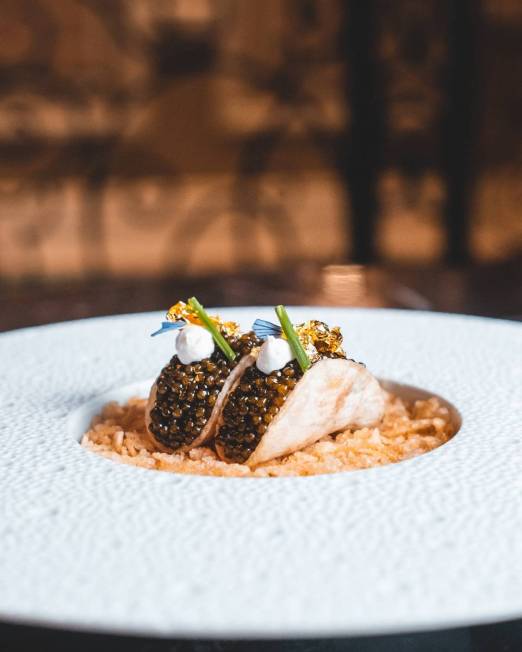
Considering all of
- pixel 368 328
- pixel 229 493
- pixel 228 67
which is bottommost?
pixel 368 328

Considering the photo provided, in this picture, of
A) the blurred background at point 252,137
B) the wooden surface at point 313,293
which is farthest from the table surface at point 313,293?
the blurred background at point 252,137

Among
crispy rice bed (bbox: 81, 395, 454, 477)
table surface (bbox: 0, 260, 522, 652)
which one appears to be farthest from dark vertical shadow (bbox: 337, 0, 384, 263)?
crispy rice bed (bbox: 81, 395, 454, 477)

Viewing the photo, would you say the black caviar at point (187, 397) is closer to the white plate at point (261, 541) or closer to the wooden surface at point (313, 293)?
the white plate at point (261, 541)

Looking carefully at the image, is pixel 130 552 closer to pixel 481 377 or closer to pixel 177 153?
pixel 481 377

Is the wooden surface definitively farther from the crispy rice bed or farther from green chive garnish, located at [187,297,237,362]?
green chive garnish, located at [187,297,237,362]

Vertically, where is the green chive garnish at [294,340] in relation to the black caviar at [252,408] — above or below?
above

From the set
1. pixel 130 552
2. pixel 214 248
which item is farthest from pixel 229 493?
pixel 214 248

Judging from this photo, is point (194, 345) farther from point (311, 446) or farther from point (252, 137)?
point (252, 137)
